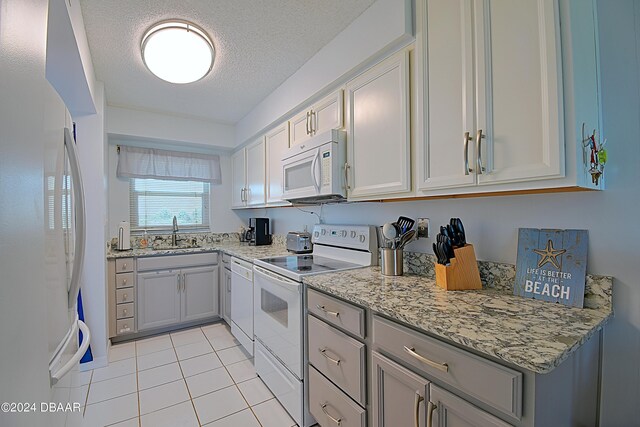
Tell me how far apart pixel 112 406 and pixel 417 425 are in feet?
6.81

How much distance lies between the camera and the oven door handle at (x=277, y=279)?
1729 millimetres

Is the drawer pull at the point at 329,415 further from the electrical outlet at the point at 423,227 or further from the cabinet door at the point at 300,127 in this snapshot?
the cabinet door at the point at 300,127

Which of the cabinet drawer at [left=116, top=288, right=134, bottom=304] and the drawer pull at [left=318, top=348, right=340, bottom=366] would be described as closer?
the drawer pull at [left=318, top=348, right=340, bottom=366]

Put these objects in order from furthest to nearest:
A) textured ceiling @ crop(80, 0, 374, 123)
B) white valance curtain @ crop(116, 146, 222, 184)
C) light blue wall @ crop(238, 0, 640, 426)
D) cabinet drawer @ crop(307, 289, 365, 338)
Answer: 1. white valance curtain @ crop(116, 146, 222, 184)
2. textured ceiling @ crop(80, 0, 374, 123)
3. cabinet drawer @ crop(307, 289, 365, 338)
4. light blue wall @ crop(238, 0, 640, 426)

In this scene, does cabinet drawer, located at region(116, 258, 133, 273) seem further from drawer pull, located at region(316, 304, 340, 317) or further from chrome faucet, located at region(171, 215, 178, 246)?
drawer pull, located at region(316, 304, 340, 317)

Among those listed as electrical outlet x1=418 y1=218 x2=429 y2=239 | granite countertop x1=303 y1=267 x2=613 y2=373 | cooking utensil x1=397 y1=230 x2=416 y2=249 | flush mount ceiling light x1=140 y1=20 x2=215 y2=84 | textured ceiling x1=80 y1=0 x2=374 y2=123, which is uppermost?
textured ceiling x1=80 y1=0 x2=374 y2=123

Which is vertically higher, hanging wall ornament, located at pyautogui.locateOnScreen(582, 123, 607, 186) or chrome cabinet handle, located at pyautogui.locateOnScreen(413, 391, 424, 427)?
hanging wall ornament, located at pyautogui.locateOnScreen(582, 123, 607, 186)

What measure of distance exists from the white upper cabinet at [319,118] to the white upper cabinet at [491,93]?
71 centimetres

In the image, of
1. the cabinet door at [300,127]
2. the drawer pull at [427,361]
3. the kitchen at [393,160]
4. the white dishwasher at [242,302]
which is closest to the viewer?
the kitchen at [393,160]

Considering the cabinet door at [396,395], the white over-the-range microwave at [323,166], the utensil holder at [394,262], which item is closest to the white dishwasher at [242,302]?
the white over-the-range microwave at [323,166]

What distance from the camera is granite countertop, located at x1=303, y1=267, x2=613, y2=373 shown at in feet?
2.58

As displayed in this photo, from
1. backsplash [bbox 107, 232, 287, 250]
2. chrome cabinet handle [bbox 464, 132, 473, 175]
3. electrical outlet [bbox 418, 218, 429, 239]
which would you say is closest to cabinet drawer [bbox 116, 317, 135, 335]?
backsplash [bbox 107, 232, 287, 250]

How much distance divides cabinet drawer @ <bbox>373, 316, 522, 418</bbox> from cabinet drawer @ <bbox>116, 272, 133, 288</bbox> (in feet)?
9.33

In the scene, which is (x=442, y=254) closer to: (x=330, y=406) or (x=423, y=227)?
(x=423, y=227)
